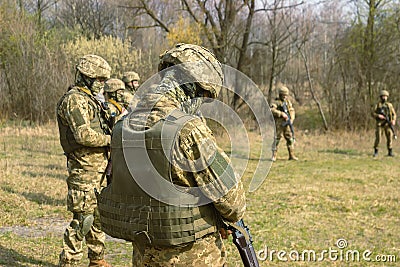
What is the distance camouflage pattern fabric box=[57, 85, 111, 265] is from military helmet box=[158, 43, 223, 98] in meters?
1.75

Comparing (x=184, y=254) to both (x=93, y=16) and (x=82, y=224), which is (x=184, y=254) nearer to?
(x=82, y=224)

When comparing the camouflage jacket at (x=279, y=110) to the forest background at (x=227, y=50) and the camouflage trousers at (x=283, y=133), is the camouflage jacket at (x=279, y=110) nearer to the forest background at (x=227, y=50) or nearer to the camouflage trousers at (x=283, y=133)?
the camouflage trousers at (x=283, y=133)

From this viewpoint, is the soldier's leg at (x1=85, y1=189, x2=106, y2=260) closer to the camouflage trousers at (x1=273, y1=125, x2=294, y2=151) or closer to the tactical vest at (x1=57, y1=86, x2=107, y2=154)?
the tactical vest at (x1=57, y1=86, x2=107, y2=154)

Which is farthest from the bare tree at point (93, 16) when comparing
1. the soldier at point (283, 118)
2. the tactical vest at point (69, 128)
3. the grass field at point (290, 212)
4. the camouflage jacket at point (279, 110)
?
the tactical vest at point (69, 128)

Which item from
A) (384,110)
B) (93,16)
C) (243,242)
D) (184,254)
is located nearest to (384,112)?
(384,110)

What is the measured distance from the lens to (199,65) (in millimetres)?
2766

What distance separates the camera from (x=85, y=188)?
4531 millimetres

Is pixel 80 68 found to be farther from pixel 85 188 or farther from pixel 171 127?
pixel 171 127

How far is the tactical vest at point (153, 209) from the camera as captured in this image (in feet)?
8.32

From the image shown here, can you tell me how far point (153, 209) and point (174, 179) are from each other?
0.68 ft

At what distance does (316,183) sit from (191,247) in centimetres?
696

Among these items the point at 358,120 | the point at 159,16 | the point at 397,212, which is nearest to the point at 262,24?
the point at 159,16

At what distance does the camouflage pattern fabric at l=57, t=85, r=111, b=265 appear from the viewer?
435 cm

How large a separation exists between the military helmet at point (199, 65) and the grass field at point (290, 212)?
9.47 ft
